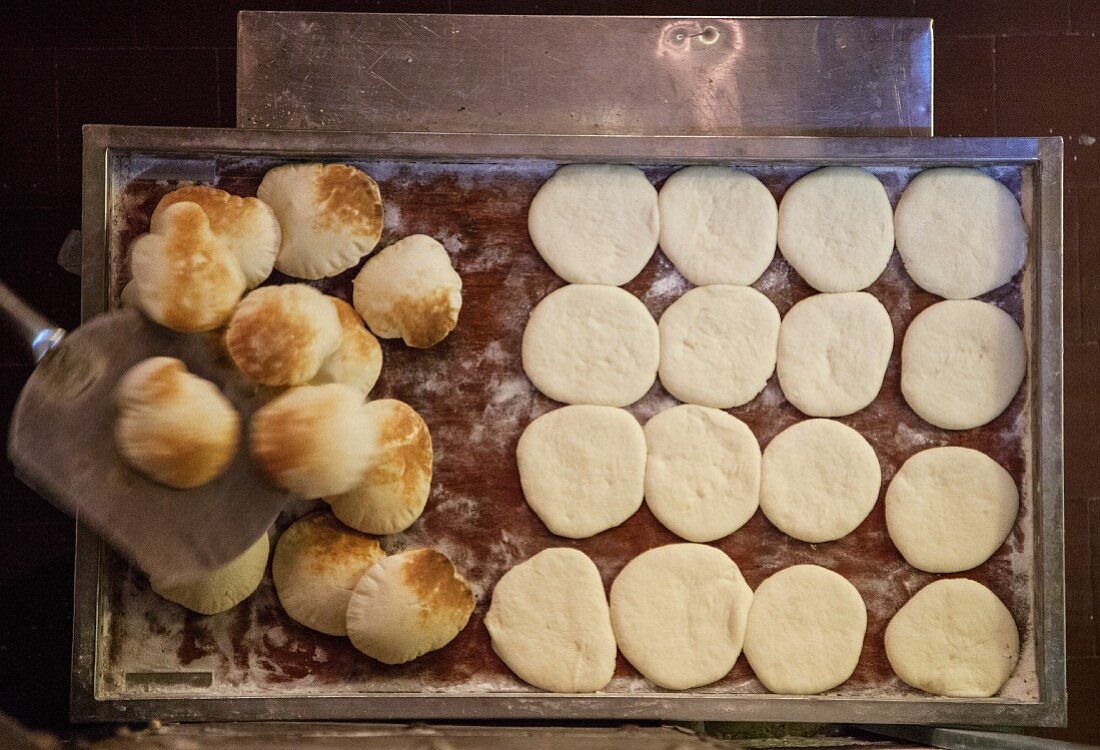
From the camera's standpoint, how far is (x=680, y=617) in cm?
222

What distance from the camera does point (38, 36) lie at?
298cm

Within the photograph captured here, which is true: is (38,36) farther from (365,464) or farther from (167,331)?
(365,464)

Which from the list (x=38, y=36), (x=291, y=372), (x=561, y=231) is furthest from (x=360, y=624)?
(x=38, y=36)

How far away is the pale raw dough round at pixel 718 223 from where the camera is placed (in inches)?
88.6

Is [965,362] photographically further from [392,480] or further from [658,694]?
[392,480]

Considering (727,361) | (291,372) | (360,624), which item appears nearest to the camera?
(291,372)

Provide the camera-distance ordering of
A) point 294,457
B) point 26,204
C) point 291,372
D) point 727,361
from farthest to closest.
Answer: point 26,204 < point 727,361 < point 291,372 < point 294,457

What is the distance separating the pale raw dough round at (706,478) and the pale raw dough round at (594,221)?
519mm

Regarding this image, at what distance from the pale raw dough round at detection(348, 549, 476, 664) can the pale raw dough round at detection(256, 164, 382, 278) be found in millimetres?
831

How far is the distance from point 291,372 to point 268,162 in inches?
25.1

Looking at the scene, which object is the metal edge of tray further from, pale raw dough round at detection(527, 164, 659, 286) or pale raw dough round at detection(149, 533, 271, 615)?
pale raw dough round at detection(149, 533, 271, 615)

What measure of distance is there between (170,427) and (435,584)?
0.79m

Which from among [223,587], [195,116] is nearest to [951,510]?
[223,587]

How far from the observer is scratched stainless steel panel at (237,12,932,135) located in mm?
2295
